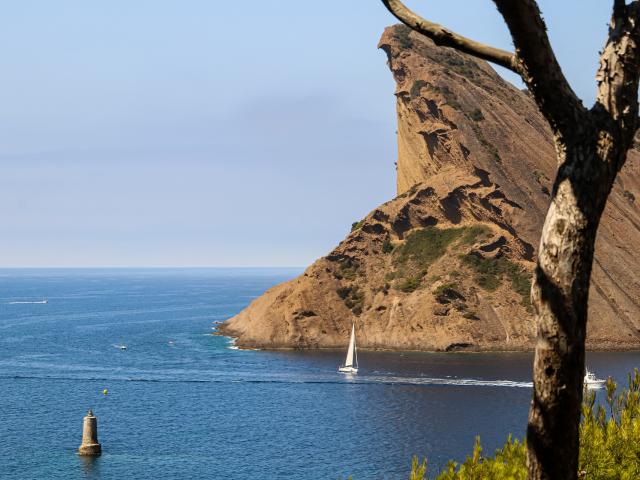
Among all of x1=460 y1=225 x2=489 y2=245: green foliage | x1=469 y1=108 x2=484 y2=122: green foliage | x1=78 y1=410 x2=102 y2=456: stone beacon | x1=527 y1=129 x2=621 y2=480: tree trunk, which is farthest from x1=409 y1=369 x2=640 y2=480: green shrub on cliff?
x1=469 y1=108 x2=484 y2=122: green foliage

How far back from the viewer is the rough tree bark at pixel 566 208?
10.6 metres

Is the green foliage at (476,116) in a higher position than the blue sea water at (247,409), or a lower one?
higher

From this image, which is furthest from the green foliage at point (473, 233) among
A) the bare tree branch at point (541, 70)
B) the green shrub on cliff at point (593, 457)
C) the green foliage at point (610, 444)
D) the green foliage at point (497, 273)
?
the bare tree branch at point (541, 70)

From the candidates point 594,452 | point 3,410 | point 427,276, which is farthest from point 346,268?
point 594,452

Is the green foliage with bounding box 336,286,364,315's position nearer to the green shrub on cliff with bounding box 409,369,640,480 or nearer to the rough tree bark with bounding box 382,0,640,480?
the green shrub on cliff with bounding box 409,369,640,480

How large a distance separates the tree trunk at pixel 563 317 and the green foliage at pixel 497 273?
5652 inches

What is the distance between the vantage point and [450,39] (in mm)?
11703

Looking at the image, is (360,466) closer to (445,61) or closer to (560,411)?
(560,411)

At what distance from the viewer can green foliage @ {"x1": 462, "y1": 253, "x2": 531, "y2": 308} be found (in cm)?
15400

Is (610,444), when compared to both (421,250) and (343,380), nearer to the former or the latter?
(343,380)

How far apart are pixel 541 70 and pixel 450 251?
152681 mm

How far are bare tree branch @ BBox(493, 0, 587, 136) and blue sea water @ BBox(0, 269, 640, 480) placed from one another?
6054cm

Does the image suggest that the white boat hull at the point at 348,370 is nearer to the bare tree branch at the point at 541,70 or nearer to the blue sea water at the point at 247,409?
the blue sea water at the point at 247,409

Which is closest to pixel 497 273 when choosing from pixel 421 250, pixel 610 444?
pixel 421 250
